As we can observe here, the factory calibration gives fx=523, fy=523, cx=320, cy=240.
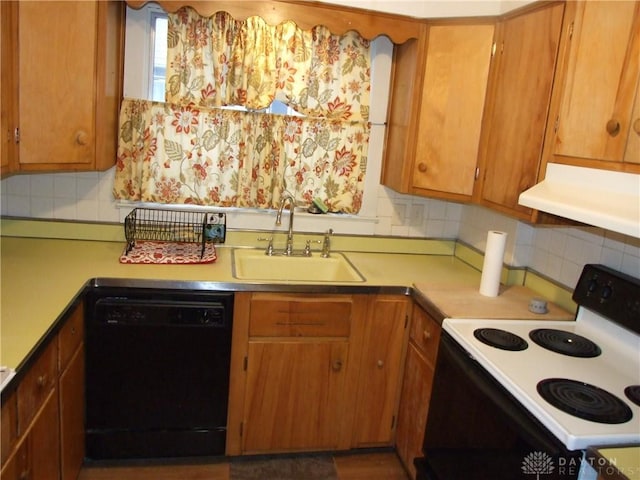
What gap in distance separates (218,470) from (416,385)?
96cm

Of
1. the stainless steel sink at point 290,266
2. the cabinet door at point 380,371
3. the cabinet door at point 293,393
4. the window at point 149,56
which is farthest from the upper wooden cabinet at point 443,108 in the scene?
the cabinet door at point 293,393

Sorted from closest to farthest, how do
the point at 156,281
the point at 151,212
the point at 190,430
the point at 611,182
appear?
1. the point at 611,182
2. the point at 156,281
3. the point at 190,430
4. the point at 151,212

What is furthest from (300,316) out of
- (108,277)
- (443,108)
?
(443,108)

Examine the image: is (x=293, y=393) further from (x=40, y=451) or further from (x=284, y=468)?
(x=40, y=451)

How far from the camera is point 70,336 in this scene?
1882 millimetres

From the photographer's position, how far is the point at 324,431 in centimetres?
242

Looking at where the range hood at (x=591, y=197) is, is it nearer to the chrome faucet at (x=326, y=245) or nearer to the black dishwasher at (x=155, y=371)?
the chrome faucet at (x=326, y=245)

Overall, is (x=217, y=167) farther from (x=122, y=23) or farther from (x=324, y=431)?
(x=324, y=431)

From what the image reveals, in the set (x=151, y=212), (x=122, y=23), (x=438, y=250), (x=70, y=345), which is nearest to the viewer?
(x=70, y=345)

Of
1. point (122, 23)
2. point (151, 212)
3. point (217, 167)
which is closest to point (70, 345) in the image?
point (151, 212)

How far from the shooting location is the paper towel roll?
2.21m

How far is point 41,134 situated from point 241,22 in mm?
1085

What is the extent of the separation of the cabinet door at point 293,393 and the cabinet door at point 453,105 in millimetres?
916

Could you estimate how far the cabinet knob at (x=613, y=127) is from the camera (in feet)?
5.17
